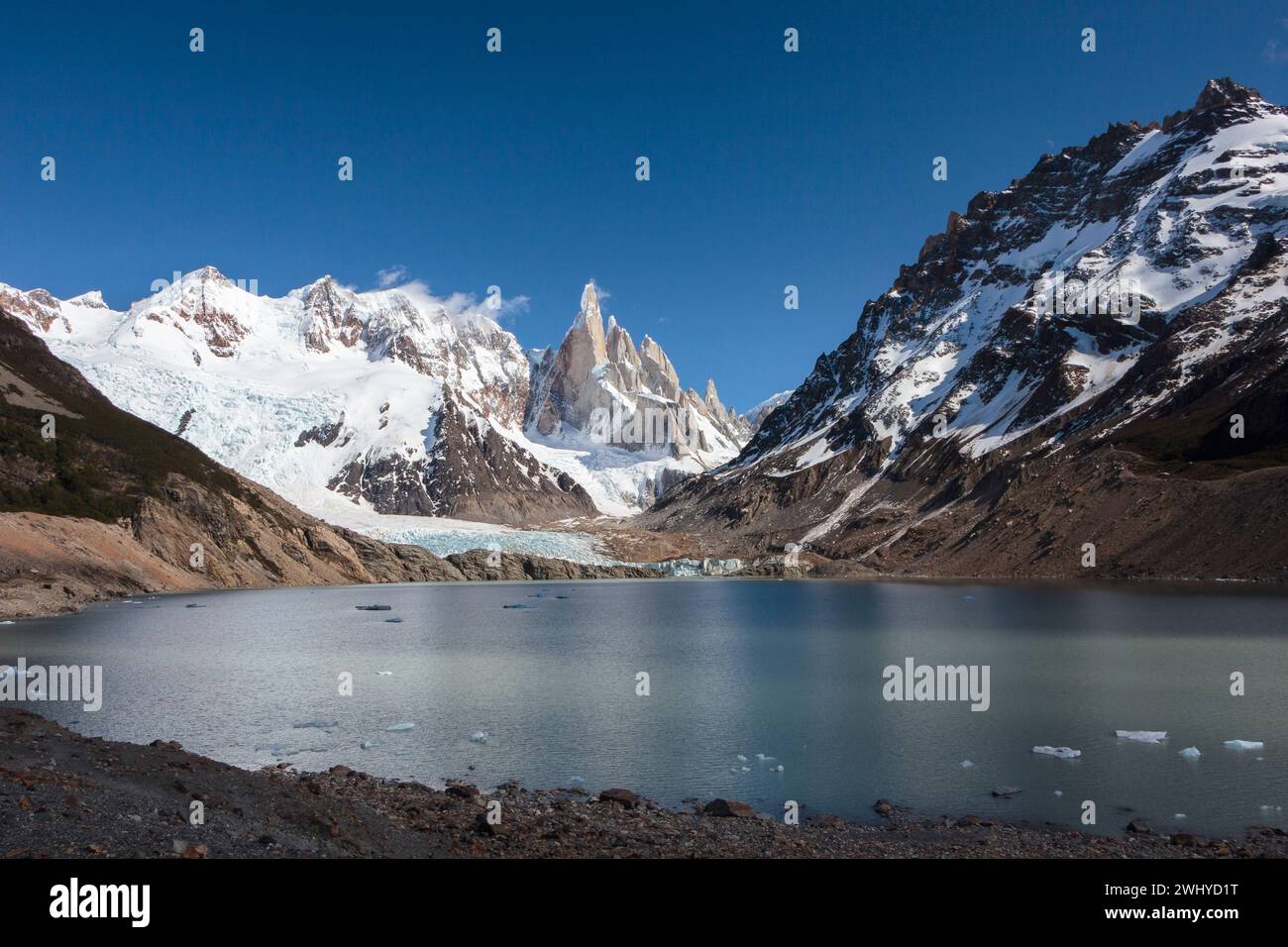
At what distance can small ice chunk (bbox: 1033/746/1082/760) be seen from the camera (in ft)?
73.5

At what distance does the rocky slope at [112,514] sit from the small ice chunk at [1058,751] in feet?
224

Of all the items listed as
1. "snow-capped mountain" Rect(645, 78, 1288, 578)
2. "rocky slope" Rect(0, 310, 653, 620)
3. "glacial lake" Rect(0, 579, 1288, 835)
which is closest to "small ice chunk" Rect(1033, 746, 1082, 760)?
"glacial lake" Rect(0, 579, 1288, 835)

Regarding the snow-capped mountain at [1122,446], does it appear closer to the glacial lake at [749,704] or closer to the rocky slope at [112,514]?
the glacial lake at [749,704]

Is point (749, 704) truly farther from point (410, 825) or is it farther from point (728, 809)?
point (410, 825)

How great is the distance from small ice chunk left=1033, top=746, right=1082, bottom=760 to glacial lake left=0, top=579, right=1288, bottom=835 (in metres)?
0.36

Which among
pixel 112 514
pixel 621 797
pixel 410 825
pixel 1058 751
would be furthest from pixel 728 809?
pixel 112 514

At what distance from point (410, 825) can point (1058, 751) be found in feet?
55.3

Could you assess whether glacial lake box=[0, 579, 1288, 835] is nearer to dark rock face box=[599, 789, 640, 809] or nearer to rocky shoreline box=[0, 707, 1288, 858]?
dark rock face box=[599, 789, 640, 809]

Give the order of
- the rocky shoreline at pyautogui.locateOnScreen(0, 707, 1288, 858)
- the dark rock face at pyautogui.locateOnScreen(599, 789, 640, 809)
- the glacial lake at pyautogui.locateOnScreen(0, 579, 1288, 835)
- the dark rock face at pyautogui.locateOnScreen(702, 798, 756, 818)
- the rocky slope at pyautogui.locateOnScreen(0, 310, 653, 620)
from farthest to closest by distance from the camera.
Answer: the rocky slope at pyautogui.locateOnScreen(0, 310, 653, 620)
the glacial lake at pyautogui.locateOnScreen(0, 579, 1288, 835)
the dark rock face at pyautogui.locateOnScreen(599, 789, 640, 809)
the dark rock face at pyautogui.locateOnScreen(702, 798, 756, 818)
the rocky shoreline at pyautogui.locateOnScreen(0, 707, 1288, 858)

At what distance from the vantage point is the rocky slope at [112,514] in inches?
3009

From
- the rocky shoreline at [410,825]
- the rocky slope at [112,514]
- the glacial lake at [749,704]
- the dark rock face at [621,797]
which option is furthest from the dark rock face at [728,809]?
the rocky slope at [112,514]

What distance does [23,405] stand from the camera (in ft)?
335

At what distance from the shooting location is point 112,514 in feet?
299
